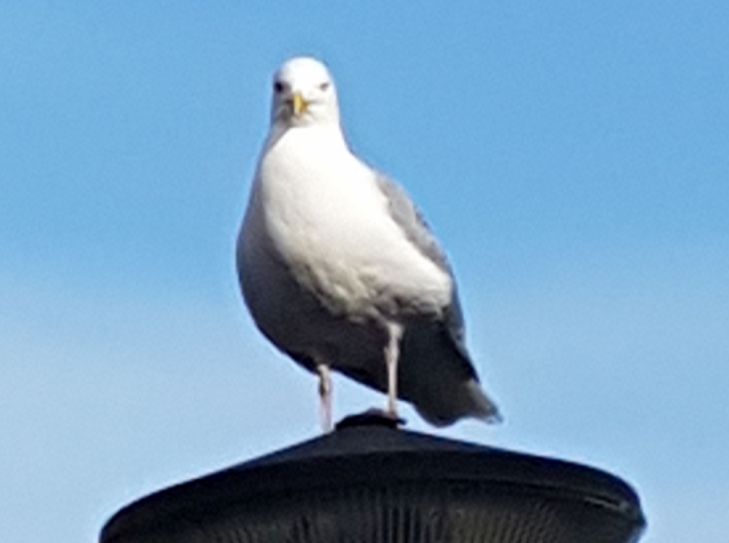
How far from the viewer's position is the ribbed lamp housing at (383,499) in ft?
9.32

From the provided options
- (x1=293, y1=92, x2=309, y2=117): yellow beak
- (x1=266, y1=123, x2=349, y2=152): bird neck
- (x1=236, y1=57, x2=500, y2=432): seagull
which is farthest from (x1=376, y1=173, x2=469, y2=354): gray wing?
(x1=293, y1=92, x2=309, y2=117): yellow beak

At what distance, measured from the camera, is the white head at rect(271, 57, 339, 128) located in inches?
189

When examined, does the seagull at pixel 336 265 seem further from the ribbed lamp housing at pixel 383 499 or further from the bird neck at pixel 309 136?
the ribbed lamp housing at pixel 383 499

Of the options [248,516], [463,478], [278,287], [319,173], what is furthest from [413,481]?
[319,173]

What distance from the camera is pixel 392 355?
436 centimetres

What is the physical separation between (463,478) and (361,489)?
0.53 ft

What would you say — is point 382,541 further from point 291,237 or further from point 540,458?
point 291,237

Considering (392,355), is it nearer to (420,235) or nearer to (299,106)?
(420,235)

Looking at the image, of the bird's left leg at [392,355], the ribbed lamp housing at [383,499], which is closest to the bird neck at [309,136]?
the bird's left leg at [392,355]

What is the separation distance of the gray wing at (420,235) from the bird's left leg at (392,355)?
0.78 feet

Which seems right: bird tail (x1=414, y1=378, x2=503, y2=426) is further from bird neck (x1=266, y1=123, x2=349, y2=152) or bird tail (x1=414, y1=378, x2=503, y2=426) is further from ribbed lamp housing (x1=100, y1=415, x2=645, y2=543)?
ribbed lamp housing (x1=100, y1=415, x2=645, y2=543)

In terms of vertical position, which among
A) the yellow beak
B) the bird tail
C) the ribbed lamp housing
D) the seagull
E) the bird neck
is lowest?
the ribbed lamp housing

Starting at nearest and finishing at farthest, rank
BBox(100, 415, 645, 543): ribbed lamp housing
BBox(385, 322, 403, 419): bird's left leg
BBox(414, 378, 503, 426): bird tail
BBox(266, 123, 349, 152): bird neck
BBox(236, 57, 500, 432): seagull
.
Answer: BBox(100, 415, 645, 543): ribbed lamp housing < BBox(236, 57, 500, 432): seagull < BBox(385, 322, 403, 419): bird's left leg < BBox(266, 123, 349, 152): bird neck < BBox(414, 378, 503, 426): bird tail

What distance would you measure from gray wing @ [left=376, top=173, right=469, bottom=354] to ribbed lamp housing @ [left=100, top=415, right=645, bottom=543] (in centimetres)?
171
